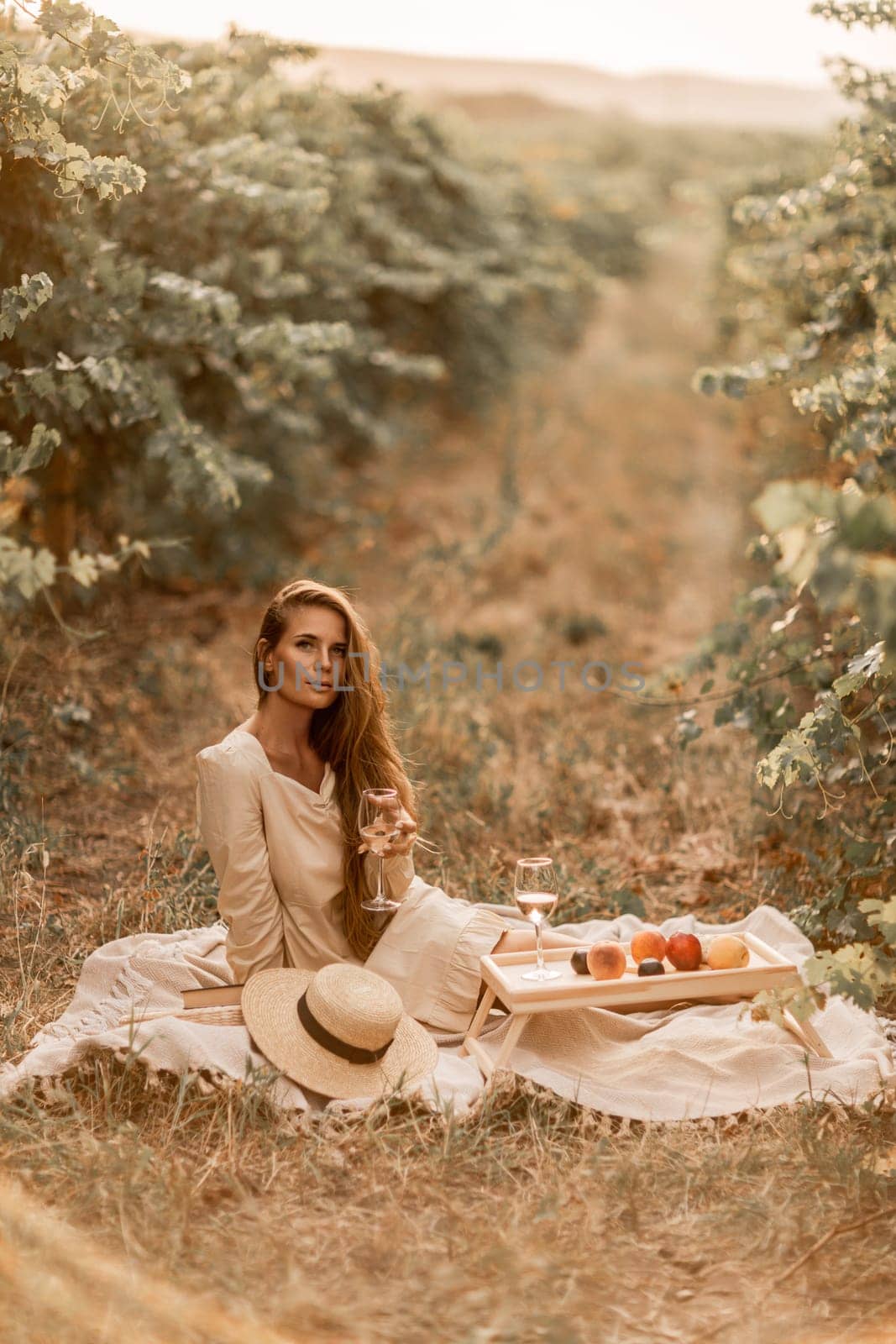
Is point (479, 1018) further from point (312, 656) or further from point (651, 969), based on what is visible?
point (312, 656)

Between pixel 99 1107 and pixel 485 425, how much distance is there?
955 cm

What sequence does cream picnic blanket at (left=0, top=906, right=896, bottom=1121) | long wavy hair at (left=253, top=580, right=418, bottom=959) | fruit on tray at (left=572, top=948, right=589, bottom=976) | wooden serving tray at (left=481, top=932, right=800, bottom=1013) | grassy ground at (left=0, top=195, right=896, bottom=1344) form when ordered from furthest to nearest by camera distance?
long wavy hair at (left=253, top=580, right=418, bottom=959)
fruit on tray at (left=572, top=948, right=589, bottom=976)
wooden serving tray at (left=481, top=932, right=800, bottom=1013)
cream picnic blanket at (left=0, top=906, right=896, bottom=1121)
grassy ground at (left=0, top=195, right=896, bottom=1344)

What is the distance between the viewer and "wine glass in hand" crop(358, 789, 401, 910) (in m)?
3.60

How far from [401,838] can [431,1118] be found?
0.81m

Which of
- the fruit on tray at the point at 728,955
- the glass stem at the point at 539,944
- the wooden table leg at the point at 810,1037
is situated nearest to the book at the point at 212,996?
the glass stem at the point at 539,944

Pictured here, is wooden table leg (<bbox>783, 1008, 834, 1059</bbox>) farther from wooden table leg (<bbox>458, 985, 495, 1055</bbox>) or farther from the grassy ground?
wooden table leg (<bbox>458, 985, 495, 1055</bbox>)

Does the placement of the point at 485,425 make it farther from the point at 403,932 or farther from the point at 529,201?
the point at 403,932

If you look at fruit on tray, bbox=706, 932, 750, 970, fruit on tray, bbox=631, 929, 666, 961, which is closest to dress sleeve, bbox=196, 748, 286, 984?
fruit on tray, bbox=631, 929, 666, 961

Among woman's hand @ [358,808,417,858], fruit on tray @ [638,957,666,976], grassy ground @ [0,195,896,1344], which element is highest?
woman's hand @ [358,808,417,858]

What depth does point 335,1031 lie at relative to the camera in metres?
3.43

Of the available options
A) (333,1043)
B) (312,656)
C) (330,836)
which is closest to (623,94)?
(312,656)

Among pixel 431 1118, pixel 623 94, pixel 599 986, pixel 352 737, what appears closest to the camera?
pixel 431 1118

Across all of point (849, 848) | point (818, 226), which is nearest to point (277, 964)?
Result: point (849, 848)

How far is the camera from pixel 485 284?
34.5 ft
